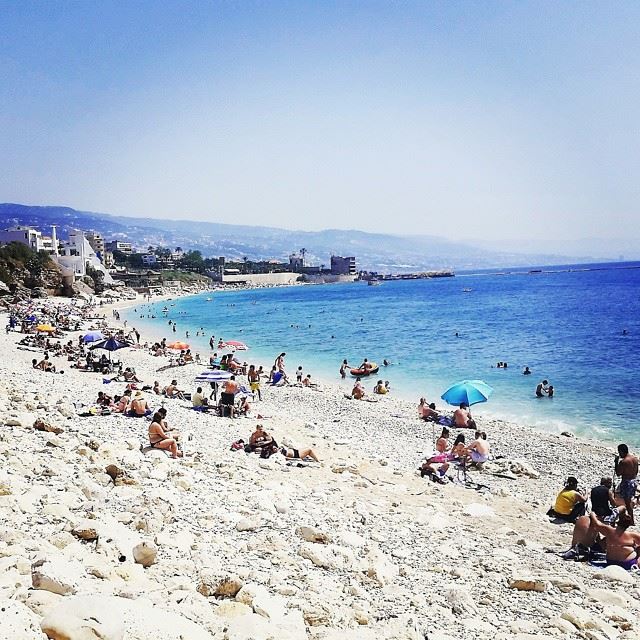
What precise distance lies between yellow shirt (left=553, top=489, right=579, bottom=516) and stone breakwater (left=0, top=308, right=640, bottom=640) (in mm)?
475

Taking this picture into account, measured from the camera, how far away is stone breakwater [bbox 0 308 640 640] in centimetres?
493

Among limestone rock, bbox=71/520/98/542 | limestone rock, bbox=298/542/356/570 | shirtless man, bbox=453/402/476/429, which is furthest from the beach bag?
shirtless man, bbox=453/402/476/429

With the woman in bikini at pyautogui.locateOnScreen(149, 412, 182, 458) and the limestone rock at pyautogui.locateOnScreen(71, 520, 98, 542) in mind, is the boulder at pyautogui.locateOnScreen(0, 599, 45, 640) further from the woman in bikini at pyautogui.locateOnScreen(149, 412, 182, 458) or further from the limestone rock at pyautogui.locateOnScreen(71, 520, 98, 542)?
the woman in bikini at pyautogui.locateOnScreen(149, 412, 182, 458)

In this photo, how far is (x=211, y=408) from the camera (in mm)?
18844

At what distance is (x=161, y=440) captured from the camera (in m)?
11.6

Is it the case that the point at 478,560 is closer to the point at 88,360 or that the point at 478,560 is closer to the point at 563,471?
the point at 563,471

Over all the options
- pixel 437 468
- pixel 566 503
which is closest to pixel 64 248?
pixel 437 468

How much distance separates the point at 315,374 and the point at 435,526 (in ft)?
74.5

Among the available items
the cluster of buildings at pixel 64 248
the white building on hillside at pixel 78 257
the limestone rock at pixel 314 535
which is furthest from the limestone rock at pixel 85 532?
the white building on hillside at pixel 78 257

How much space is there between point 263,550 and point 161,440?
5.35 m

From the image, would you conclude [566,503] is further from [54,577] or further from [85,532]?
[54,577]

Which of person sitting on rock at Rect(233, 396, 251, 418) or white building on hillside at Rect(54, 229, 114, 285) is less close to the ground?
white building on hillside at Rect(54, 229, 114, 285)

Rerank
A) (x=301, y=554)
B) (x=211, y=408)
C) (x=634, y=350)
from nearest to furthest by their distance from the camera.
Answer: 1. (x=301, y=554)
2. (x=211, y=408)
3. (x=634, y=350)

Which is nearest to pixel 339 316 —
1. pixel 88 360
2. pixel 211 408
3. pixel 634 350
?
pixel 634 350
